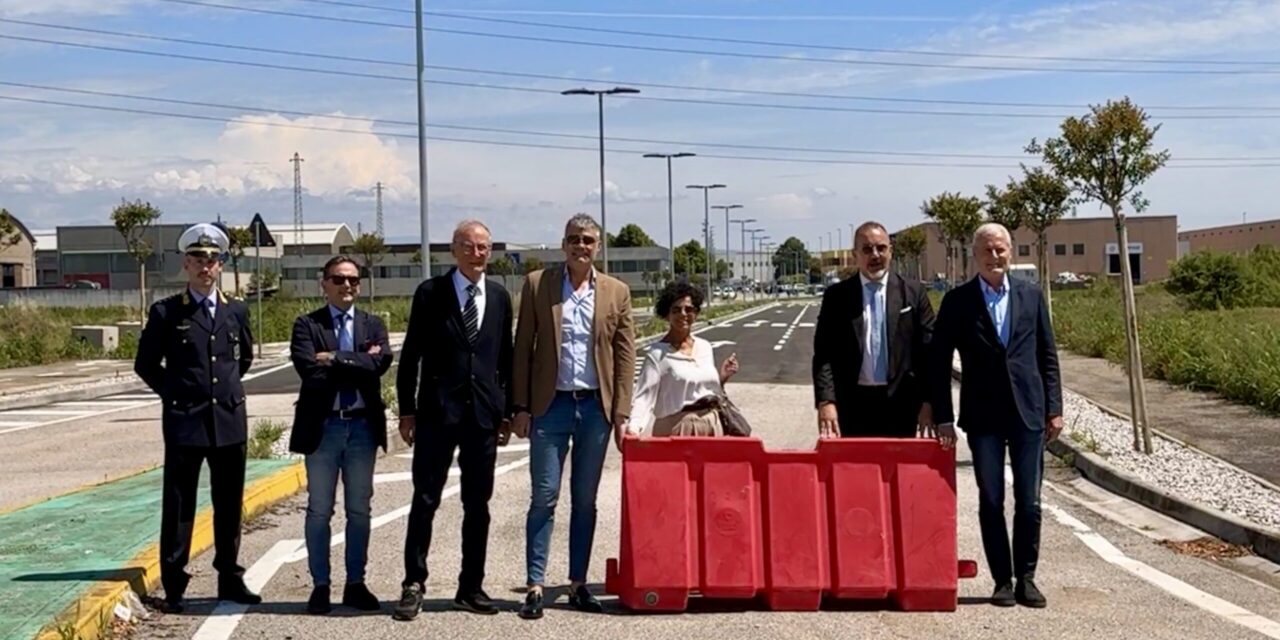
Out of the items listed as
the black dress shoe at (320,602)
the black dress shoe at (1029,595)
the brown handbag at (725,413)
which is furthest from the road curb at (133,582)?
the black dress shoe at (1029,595)

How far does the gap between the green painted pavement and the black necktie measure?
7.61ft

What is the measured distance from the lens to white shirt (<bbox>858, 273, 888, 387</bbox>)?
738 centimetres

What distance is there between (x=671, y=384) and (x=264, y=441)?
784cm

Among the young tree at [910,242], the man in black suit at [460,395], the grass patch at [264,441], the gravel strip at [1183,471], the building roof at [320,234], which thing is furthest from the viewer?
the building roof at [320,234]

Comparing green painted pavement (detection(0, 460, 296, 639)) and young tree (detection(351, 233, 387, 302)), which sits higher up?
young tree (detection(351, 233, 387, 302))

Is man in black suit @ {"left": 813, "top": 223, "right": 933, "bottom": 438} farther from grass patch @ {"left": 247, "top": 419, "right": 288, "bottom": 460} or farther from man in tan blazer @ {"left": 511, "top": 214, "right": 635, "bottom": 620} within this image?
grass patch @ {"left": 247, "top": 419, "right": 288, "bottom": 460}

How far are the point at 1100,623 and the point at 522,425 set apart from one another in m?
3.04

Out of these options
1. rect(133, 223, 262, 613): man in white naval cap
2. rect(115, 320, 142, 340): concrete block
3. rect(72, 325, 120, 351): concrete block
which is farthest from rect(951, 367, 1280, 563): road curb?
rect(115, 320, 142, 340): concrete block

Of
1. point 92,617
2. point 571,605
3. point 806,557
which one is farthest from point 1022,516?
point 92,617

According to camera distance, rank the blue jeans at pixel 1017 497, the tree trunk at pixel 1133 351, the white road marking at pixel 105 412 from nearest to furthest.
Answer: the blue jeans at pixel 1017 497, the tree trunk at pixel 1133 351, the white road marking at pixel 105 412

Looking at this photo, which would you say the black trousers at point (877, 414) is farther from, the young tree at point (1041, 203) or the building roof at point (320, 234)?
the building roof at point (320, 234)

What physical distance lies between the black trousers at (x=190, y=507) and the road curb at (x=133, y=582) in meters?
0.23

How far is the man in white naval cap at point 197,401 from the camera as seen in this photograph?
24.0ft

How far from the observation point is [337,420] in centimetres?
734
